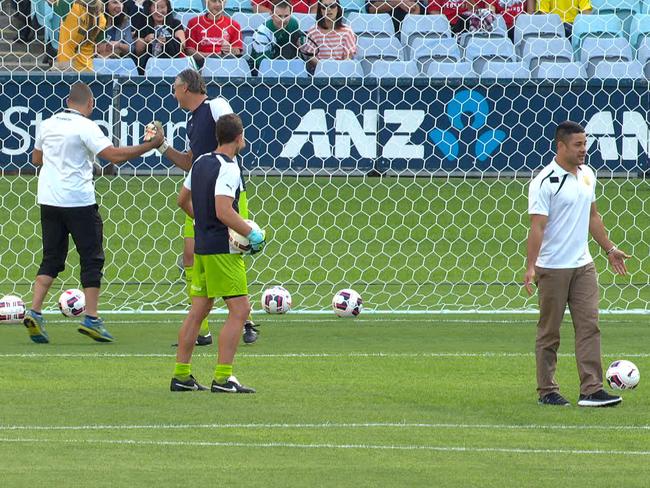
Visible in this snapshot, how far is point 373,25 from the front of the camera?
2145 centimetres

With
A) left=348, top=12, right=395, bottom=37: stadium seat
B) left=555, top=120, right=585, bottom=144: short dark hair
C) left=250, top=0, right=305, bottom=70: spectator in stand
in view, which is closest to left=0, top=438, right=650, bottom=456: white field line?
left=555, top=120, right=585, bottom=144: short dark hair

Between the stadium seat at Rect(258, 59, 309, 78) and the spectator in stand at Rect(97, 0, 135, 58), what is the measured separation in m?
1.61

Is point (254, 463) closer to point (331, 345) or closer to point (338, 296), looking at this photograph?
point (331, 345)

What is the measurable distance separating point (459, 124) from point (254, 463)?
449 inches

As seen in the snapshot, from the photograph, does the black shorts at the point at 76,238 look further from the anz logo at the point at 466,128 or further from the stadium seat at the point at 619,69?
the stadium seat at the point at 619,69

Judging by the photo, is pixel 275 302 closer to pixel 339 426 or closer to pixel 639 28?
pixel 339 426

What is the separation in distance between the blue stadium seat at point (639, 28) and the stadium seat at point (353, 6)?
12.3ft

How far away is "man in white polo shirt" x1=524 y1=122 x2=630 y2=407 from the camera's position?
383 inches

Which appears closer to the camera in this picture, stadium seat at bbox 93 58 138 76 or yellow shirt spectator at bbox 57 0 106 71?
yellow shirt spectator at bbox 57 0 106 71

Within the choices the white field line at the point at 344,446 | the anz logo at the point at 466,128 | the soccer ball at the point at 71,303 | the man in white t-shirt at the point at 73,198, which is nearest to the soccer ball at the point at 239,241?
the white field line at the point at 344,446

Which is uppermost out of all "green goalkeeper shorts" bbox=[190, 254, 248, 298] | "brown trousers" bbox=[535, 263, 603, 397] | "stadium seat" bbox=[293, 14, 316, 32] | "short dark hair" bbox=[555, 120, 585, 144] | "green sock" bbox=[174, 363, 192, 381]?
"stadium seat" bbox=[293, 14, 316, 32]

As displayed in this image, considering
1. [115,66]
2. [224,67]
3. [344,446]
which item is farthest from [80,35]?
[344,446]

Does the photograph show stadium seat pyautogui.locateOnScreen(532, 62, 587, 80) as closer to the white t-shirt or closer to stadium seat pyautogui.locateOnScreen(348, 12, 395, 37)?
stadium seat pyautogui.locateOnScreen(348, 12, 395, 37)

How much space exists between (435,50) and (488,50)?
2.30 feet
